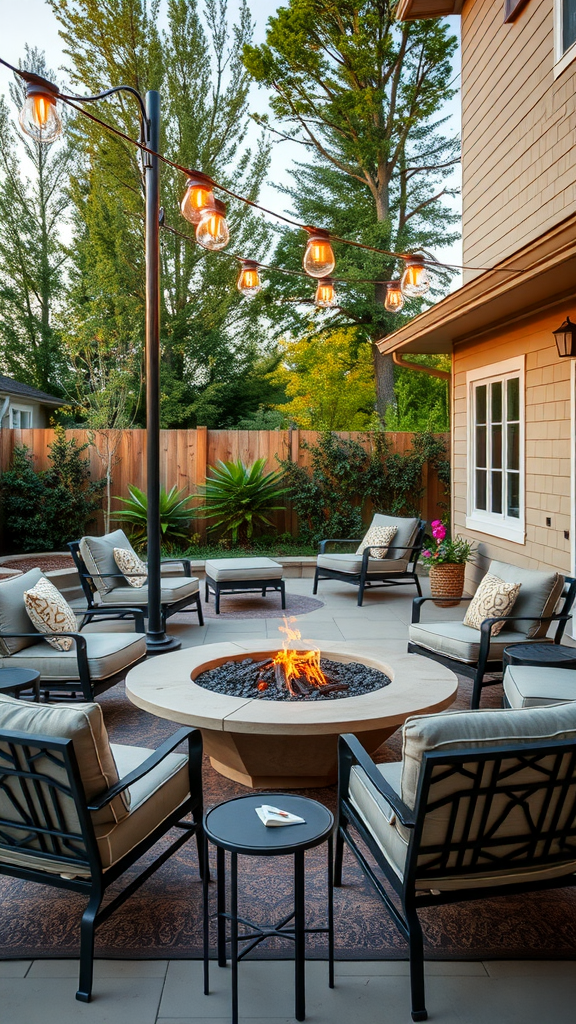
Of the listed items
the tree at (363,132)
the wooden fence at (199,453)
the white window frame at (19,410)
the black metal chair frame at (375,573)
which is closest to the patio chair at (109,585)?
the black metal chair frame at (375,573)

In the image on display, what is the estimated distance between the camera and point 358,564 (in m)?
7.86

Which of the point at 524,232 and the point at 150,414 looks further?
the point at 524,232

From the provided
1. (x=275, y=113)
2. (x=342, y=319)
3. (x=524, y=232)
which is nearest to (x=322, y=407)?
(x=342, y=319)

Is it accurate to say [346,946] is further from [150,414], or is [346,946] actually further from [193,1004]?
[150,414]

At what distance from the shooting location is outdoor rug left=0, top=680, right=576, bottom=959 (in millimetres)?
2246

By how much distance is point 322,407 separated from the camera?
48.1 ft

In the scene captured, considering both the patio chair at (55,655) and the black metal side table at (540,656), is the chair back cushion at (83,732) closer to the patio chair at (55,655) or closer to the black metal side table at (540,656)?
the patio chair at (55,655)

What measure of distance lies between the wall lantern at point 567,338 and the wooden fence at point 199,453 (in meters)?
5.60

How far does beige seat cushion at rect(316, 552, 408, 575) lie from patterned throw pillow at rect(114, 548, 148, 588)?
2.30m

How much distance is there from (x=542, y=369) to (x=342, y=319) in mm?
11462

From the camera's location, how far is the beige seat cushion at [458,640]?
447 centimetres

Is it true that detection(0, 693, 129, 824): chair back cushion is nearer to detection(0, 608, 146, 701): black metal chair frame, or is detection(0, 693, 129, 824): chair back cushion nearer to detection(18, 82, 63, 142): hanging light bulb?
detection(0, 608, 146, 701): black metal chair frame

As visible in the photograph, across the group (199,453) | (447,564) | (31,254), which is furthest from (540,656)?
(31,254)

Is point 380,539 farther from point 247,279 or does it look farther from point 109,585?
point 247,279
